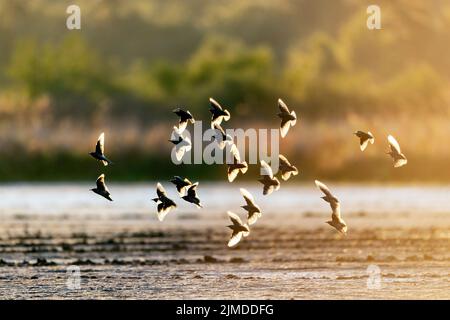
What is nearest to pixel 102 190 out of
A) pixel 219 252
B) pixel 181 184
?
pixel 181 184

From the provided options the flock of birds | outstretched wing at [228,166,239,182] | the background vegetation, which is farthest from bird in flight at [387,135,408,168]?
the background vegetation

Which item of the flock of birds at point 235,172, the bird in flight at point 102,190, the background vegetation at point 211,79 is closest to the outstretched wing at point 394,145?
the flock of birds at point 235,172

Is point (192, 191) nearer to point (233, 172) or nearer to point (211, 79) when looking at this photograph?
point (233, 172)

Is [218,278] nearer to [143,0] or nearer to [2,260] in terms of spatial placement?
[2,260]

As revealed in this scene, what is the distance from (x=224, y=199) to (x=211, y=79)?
20.5 metres

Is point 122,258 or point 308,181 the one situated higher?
point 308,181

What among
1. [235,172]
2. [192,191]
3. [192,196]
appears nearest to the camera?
[235,172]

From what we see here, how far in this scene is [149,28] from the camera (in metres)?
96.2

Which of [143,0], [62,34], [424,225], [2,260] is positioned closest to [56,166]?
[62,34]

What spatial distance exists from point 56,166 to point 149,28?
53.1 feet

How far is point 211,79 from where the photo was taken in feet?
284

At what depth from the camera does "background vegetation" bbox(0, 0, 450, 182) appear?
8050 centimetres

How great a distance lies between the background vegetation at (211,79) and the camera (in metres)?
80.5

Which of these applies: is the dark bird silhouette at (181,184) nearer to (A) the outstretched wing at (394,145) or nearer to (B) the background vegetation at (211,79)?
(A) the outstretched wing at (394,145)
